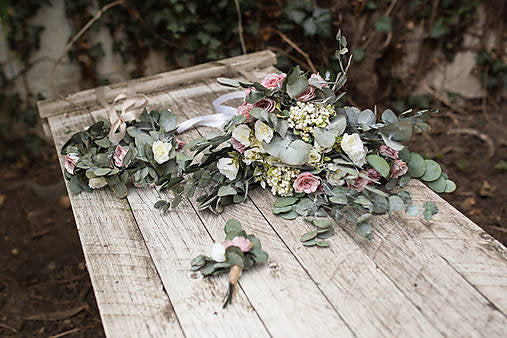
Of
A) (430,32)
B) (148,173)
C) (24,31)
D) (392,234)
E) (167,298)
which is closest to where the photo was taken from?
(167,298)

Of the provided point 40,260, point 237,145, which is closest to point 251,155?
point 237,145

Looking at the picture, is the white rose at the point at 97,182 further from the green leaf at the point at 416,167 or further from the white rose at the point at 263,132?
the green leaf at the point at 416,167

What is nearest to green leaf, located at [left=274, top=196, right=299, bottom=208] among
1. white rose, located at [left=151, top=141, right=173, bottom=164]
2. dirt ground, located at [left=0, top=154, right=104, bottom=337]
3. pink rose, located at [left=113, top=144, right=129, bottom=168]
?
white rose, located at [left=151, top=141, right=173, bottom=164]

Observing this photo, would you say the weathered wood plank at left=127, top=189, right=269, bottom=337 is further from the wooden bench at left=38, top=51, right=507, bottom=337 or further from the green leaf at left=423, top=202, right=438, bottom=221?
the green leaf at left=423, top=202, right=438, bottom=221

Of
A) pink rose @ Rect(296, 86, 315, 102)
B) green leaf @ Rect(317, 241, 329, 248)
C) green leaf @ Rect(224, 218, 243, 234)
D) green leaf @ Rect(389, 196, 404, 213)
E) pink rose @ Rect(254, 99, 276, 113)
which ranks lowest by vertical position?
green leaf @ Rect(317, 241, 329, 248)

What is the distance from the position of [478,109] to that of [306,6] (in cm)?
143

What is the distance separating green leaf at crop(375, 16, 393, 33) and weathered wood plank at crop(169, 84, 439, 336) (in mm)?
1924

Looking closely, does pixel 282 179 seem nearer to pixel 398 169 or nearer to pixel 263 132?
pixel 263 132

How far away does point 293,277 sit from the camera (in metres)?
1.07

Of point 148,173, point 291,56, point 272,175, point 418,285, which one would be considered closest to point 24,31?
point 291,56

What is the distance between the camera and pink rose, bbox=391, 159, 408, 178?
1.28 metres

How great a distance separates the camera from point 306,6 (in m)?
2.79

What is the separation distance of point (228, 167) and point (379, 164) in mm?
375

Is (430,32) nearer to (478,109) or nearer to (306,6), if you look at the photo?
(478,109)
